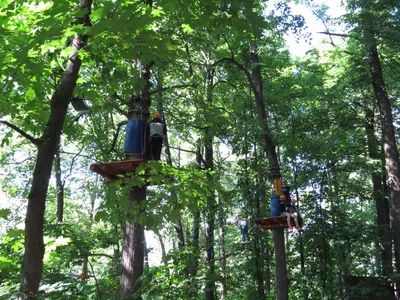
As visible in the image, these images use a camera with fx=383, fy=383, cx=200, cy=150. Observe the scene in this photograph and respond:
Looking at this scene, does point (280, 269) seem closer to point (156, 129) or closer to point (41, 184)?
point (156, 129)

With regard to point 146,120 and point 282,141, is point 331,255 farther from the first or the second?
point 146,120

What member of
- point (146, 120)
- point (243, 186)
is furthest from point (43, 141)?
point (243, 186)

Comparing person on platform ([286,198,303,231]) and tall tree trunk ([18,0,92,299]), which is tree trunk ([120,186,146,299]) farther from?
tall tree trunk ([18,0,92,299])

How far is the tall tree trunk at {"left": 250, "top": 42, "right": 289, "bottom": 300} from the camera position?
27.9 feet

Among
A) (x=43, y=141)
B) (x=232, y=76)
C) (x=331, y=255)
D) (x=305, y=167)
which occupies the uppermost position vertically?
(x=232, y=76)

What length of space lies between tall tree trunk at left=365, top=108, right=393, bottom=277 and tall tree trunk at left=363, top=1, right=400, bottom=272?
0.31 meters

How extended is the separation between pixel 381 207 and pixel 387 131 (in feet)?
18.9

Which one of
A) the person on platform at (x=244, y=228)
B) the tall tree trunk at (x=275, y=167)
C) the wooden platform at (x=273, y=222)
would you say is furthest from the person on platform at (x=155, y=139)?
the person on platform at (x=244, y=228)

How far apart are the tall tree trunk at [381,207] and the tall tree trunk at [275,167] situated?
8.94ft

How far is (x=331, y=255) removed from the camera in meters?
10.3

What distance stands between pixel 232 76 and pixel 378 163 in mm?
5198

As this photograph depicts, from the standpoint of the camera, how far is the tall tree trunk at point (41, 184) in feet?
8.34

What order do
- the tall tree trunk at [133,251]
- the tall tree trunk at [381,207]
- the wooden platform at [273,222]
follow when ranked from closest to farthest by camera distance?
the tall tree trunk at [133,251] < the wooden platform at [273,222] < the tall tree trunk at [381,207]

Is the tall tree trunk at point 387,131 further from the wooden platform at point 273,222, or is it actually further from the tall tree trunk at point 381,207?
the wooden platform at point 273,222
